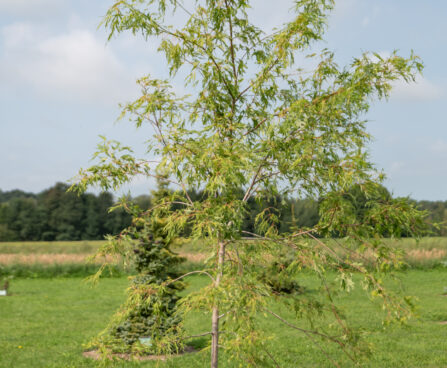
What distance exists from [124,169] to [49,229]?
159 feet

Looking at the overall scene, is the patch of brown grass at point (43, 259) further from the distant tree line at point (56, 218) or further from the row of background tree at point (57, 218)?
the distant tree line at point (56, 218)

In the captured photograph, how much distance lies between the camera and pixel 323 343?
381 inches

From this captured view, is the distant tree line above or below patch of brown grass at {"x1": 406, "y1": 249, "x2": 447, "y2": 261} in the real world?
above

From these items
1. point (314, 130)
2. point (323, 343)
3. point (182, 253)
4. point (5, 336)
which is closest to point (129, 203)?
point (314, 130)

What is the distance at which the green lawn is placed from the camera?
332 inches

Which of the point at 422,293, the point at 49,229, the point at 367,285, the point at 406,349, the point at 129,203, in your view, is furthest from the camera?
the point at 49,229

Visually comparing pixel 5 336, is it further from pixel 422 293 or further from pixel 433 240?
pixel 433 240

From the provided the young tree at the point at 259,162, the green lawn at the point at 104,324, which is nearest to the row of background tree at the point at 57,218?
the green lawn at the point at 104,324

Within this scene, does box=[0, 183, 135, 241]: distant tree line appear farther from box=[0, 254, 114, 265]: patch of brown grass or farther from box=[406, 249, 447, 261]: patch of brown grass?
box=[406, 249, 447, 261]: patch of brown grass

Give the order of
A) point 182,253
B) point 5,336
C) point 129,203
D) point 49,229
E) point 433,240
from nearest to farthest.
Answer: point 129,203 → point 5,336 → point 182,253 → point 433,240 → point 49,229

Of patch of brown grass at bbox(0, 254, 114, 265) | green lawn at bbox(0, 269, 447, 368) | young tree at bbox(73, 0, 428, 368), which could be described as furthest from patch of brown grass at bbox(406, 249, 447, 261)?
young tree at bbox(73, 0, 428, 368)

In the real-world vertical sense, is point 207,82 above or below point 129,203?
above

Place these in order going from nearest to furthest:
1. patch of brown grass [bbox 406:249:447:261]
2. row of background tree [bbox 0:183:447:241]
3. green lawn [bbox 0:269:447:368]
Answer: green lawn [bbox 0:269:447:368], patch of brown grass [bbox 406:249:447:261], row of background tree [bbox 0:183:447:241]

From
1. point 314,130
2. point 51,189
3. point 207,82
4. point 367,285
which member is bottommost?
point 367,285
